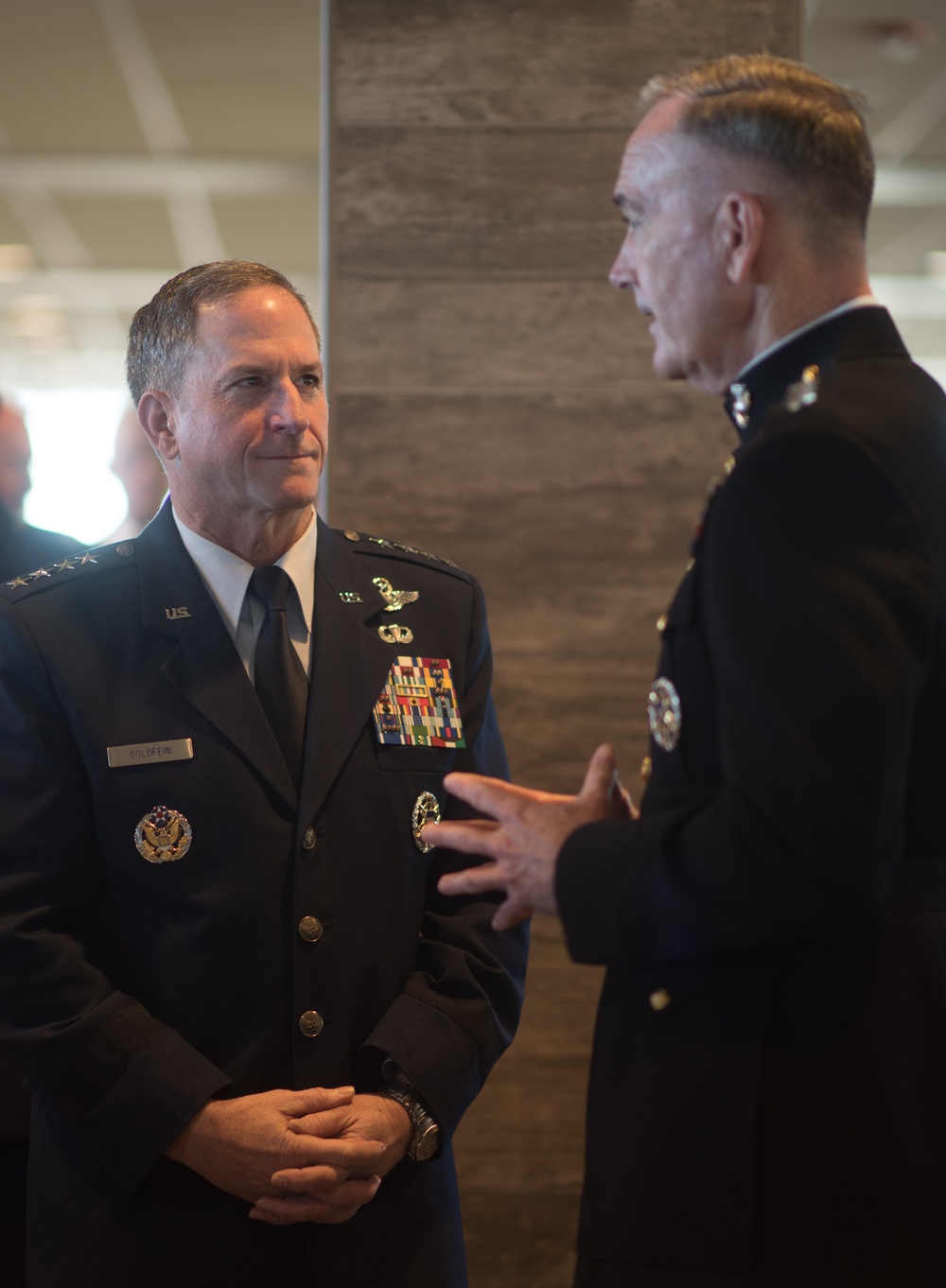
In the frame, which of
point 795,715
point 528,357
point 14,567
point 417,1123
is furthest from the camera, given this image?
point 528,357

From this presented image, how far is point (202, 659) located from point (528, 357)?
1390 millimetres

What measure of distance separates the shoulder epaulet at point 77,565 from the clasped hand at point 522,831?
77cm

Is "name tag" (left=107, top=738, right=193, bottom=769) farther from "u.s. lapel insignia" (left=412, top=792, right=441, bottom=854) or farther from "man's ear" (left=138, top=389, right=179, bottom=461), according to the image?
"man's ear" (left=138, top=389, right=179, bottom=461)

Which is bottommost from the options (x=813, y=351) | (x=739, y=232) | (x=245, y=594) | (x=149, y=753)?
(x=149, y=753)

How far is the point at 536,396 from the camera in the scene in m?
2.80

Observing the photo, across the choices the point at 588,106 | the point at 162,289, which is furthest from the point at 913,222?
the point at 162,289

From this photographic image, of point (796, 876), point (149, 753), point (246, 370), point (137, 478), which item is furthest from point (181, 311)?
point (137, 478)

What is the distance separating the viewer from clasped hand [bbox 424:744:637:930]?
1181mm

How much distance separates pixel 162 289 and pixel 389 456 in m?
0.99

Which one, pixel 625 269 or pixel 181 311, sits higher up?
pixel 181 311

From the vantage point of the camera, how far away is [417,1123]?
158 centimetres

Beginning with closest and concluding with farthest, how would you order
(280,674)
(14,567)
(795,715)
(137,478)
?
1. (795,715)
2. (280,674)
3. (14,567)
4. (137,478)

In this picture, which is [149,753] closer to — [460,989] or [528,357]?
A: [460,989]

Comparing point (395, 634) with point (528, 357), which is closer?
A: point (395, 634)
